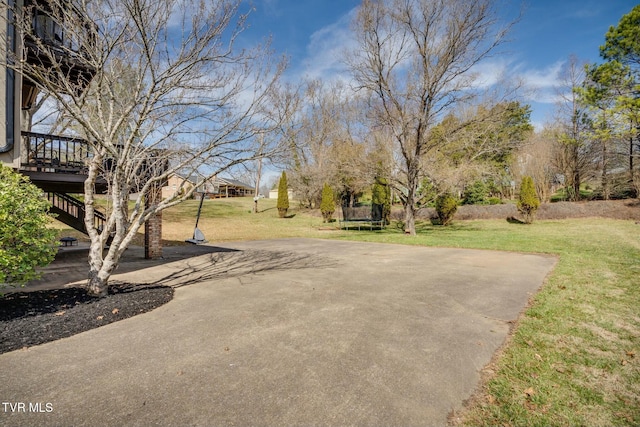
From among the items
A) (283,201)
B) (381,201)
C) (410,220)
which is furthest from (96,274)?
(283,201)

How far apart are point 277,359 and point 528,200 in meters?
21.0

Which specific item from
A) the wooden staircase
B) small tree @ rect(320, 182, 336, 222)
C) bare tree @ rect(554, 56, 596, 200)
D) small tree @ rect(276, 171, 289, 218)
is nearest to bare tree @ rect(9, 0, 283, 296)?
the wooden staircase

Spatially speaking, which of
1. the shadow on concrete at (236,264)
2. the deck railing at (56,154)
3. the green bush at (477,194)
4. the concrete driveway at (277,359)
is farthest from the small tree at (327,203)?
the concrete driveway at (277,359)

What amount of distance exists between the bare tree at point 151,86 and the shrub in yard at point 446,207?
17.4 m

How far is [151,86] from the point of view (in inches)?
174

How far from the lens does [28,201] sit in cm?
388

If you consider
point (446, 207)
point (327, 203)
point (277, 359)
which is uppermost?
point (327, 203)

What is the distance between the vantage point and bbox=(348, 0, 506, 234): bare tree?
12.7m

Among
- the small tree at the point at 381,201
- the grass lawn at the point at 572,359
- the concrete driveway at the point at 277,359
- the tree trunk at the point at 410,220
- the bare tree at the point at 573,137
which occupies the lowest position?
the concrete driveway at the point at 277,359

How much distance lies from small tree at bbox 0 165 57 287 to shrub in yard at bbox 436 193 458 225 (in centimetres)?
1966

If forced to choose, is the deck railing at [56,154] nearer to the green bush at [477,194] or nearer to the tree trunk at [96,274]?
the tree trunk at [96,274]

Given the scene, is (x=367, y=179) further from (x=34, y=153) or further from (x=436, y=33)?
(x=34, y=153)

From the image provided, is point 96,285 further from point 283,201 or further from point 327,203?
point 283,201

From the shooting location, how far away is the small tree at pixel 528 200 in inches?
736
